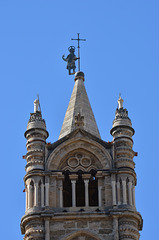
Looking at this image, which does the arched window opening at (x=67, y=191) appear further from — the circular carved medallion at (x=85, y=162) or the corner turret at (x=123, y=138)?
the corner turret at (x=123, y=138)

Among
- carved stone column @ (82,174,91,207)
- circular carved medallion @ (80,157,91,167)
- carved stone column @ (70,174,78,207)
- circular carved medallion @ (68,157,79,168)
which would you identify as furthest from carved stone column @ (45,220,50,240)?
circular carved medallion @ (80,157,91,167)

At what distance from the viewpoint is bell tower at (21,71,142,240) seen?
153ft

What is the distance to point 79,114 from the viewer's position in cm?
5081

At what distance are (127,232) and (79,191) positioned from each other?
159 inches

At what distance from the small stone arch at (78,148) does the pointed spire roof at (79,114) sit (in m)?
1.01

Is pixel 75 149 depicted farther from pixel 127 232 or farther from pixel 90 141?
pixel 127 232

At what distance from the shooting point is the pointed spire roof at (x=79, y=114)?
167ft

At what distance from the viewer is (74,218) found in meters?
46.9

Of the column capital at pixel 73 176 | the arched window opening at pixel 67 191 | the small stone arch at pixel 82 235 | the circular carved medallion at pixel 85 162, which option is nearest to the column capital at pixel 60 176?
the arched window opening at pixel 67 191

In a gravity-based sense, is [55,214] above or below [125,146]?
below

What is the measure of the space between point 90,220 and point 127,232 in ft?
5.91

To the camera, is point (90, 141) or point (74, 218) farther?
point (90, 141)

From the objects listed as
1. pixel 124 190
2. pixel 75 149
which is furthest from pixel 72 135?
pixel 124 190

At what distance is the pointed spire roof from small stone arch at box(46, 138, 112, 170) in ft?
3.31
